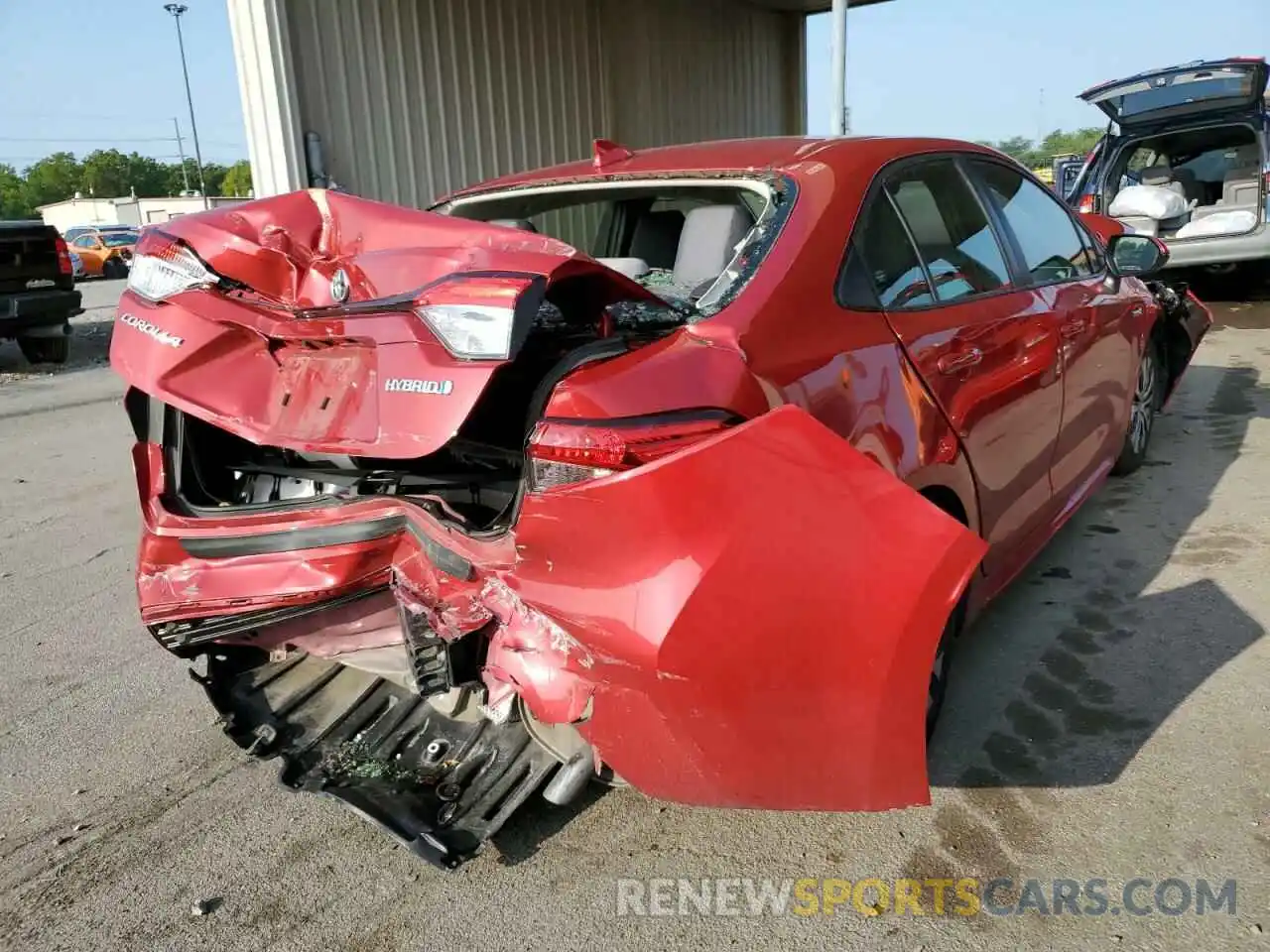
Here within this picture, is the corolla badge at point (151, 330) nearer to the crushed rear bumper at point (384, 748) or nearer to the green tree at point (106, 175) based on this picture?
the crushed rear bumper at point (384, 748)

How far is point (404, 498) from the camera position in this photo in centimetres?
217

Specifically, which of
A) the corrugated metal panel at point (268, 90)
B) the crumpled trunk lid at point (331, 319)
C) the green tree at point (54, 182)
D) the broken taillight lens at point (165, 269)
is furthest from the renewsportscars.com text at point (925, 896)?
the green tree at point (54, 182)

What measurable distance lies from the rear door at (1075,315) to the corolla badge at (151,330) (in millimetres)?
2495

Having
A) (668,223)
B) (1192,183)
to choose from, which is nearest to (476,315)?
(668,223)

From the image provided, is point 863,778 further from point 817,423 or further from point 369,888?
point 369,888

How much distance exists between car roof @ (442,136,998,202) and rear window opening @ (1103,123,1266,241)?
25.2 ft

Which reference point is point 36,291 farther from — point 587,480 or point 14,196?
point 14,196

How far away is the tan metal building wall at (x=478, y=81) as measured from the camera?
6.84 meters

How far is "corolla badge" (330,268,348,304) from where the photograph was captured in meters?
2.07

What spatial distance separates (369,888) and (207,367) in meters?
1.28

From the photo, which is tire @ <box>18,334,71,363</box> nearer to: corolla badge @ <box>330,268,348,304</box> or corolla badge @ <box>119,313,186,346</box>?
corolla badge @ <box>119,313,186,346</box>

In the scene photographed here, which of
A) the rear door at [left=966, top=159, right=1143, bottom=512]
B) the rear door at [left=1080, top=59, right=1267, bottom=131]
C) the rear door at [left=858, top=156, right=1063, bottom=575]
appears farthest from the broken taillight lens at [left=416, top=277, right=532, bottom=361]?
the rear door at [left=1080, top=59, right=1267, bottom=131]

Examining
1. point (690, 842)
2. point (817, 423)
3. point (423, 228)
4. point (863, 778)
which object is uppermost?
point (423, 228)

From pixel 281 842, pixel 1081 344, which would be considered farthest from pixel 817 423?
pixel 1081 344
